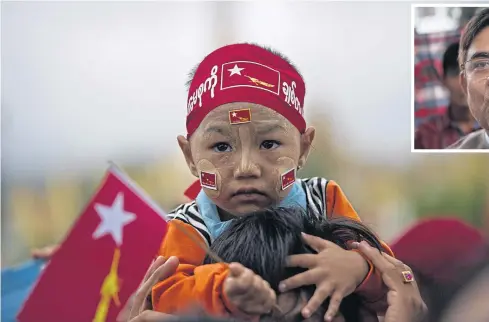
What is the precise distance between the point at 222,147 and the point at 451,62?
0.64m

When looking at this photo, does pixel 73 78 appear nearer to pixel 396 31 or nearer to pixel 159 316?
pixel 159 316

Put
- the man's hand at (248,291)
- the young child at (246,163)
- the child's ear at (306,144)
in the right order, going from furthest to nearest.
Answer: the child's ear at (306,144), the young child at (246,163), the man's hand at (248,291)

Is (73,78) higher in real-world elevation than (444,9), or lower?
lower

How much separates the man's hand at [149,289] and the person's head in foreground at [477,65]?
0.85 metres

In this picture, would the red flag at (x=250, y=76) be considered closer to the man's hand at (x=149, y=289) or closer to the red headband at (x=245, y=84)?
the red headband at (x=245, y=84)

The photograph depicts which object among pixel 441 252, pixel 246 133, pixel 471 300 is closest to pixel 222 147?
pixel 246 133

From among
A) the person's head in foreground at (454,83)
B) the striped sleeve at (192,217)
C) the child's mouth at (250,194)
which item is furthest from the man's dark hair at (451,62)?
the striped sleeve at (192,217)

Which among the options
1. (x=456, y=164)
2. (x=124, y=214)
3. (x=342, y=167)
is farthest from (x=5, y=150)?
(x=456, y=164)

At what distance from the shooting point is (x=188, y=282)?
4.20 ft

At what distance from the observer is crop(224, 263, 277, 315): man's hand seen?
114cm

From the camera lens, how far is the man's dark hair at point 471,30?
156cm

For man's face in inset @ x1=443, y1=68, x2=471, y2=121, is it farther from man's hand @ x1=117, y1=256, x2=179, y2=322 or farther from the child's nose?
man's hand @ x1=117, y1=256, x2=179, y2=322

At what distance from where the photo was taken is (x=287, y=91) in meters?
1.43

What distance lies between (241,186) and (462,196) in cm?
59
